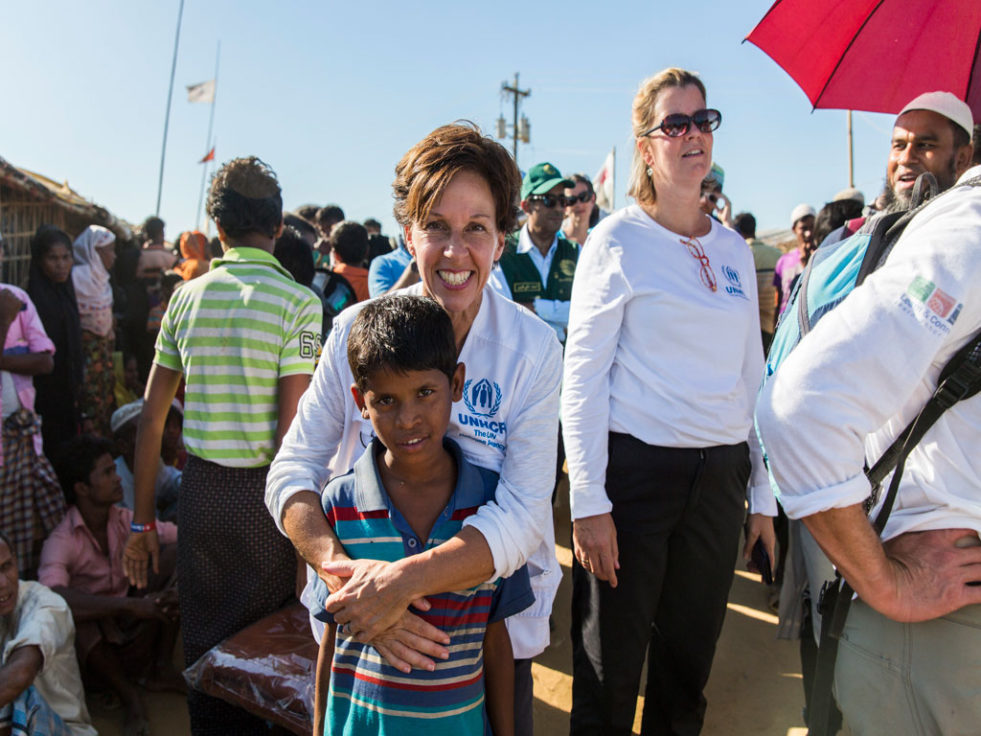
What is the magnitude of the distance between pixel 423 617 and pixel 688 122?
167cm

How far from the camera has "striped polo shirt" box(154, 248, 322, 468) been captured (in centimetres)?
229

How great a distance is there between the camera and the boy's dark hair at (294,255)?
3512 mm

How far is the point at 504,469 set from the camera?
158 cm

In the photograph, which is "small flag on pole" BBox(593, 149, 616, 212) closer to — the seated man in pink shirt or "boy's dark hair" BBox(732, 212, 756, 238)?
"boy's dark hair" BBox(732, 212, 756, 238)

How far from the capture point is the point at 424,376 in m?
1.51

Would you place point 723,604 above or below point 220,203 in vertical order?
below

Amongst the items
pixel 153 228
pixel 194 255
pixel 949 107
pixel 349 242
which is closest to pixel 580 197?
pixel 349 242

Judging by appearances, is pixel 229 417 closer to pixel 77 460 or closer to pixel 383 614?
pixel 383 614

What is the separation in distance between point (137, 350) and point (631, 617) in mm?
6305

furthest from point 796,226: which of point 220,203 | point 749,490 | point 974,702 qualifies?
point 974,702

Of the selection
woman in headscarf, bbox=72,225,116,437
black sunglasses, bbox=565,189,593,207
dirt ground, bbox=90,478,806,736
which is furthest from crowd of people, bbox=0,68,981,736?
woman in headscarf, bbox=72,225,116,437

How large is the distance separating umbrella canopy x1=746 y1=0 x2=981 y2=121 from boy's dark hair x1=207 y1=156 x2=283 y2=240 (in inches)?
70.8

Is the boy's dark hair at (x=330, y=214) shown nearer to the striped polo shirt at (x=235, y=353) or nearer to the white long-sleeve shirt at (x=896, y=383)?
the striped polo shirt at (x=235, y=353)

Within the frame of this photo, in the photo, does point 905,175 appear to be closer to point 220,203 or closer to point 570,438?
point 570,438
